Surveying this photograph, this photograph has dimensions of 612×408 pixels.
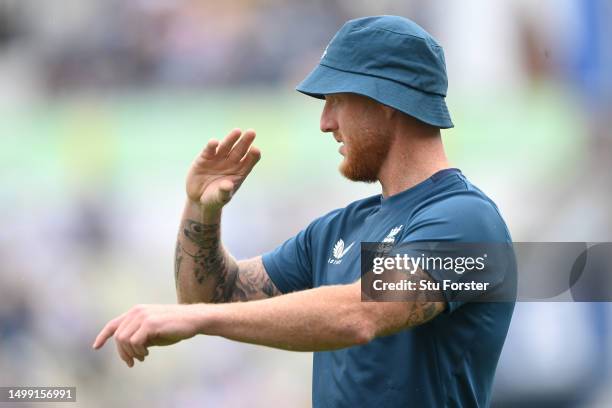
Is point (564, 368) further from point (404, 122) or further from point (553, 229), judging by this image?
point (404, 122)

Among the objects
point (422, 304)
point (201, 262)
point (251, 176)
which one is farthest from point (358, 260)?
point (251, 176)

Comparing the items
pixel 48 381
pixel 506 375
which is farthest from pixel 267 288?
pixel 48 381

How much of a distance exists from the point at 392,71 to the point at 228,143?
0.56m

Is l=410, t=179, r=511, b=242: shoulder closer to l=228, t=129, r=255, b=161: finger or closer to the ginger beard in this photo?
the ginger beard

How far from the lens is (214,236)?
3576mm

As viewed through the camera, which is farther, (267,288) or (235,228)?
(235,228)

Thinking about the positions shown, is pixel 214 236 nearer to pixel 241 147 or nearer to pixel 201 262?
pixel 201 262

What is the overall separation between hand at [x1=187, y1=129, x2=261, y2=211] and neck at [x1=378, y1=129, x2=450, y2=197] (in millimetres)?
445

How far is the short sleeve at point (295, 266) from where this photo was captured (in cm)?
357

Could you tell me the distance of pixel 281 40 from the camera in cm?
666

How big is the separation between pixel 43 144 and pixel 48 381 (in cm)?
141

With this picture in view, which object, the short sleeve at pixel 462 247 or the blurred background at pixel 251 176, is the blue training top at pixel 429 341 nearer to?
the short sleeve at pixel 462 247

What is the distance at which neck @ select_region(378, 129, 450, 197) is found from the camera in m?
3.23

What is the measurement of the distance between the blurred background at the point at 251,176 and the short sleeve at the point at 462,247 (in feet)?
10.1
